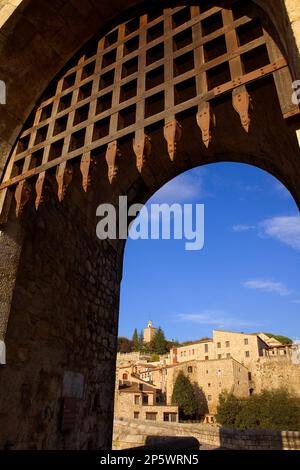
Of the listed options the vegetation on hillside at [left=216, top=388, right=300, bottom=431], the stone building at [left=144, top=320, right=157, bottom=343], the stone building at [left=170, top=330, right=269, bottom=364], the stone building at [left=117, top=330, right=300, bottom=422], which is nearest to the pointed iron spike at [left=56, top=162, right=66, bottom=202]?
the vegetation on hillside at [left=216, top=388, right=300, bottom=431]

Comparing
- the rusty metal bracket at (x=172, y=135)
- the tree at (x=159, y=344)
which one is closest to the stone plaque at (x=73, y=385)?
the rusty metal bracket at (x=172, y=135)

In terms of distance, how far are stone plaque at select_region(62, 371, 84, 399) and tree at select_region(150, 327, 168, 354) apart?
63.6 m

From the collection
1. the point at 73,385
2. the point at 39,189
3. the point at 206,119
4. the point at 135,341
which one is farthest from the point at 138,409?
the point at 135,341

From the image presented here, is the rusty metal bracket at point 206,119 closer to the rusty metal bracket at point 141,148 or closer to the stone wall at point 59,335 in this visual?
the rusty metal bracket at point 141,148

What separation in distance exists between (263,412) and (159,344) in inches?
1525

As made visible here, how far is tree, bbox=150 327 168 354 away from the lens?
211 feet

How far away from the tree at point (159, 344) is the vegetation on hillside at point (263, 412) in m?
33.6

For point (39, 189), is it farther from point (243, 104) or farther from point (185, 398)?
point (185, 398)

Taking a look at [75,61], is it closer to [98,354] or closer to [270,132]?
[270,132]

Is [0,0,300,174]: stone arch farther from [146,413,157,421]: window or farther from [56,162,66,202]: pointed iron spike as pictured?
[146,413,157,421]: window

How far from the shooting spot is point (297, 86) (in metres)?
1.57

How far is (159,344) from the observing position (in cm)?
6481

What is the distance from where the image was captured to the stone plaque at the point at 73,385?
353 cm
